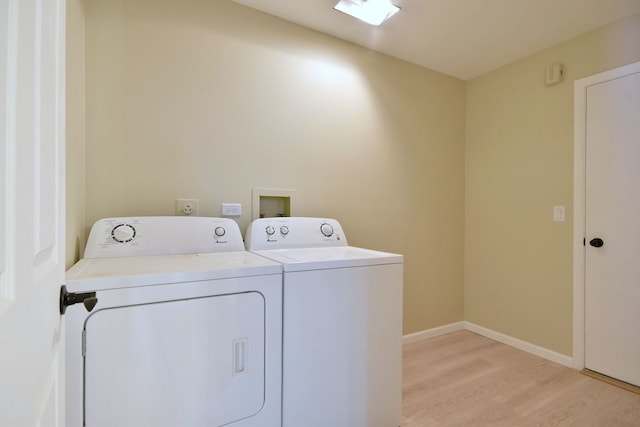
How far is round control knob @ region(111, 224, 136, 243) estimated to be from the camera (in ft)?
4.55

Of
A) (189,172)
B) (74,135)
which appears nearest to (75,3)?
(74,135)

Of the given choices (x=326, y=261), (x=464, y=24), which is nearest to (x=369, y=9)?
(x=464, y=24)

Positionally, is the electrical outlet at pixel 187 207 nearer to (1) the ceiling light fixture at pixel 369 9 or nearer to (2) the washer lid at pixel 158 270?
(2) the washer lid at pixel 158 270

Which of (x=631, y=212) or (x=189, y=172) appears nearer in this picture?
(x=189, y=172)

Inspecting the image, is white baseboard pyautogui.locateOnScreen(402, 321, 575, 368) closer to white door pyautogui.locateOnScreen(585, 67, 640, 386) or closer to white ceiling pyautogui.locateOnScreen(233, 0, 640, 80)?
white door pyautogui.locateOnScreen(585, 67, 640, 386)

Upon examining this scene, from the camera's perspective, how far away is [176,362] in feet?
3.32

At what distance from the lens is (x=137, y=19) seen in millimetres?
1611

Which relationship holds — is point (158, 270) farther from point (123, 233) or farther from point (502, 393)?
point (502, 393)

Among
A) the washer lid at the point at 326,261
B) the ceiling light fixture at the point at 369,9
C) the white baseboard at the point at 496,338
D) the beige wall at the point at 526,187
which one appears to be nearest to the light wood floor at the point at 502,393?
the white baseboard at the point at 496,338

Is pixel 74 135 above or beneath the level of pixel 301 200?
above

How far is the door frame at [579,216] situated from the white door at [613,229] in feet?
0.08

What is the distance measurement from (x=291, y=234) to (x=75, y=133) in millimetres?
1102

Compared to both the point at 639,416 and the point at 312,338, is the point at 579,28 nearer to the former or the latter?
the point at 639,416

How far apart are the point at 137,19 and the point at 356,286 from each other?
1778 millimetres
